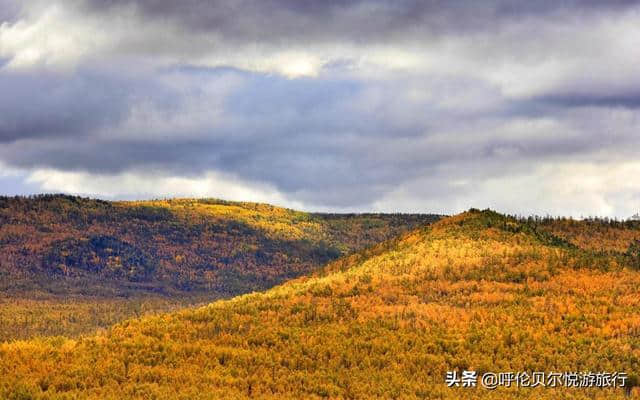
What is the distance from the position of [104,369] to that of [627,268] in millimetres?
36943

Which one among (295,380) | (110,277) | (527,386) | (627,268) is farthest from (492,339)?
(110,277)

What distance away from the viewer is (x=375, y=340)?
113 ft

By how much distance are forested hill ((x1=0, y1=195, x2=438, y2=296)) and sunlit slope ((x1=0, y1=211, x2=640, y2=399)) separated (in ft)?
287

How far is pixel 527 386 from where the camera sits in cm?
2812

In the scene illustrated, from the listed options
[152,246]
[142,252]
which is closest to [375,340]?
[142,252]

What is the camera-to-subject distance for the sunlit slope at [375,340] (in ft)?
89.6

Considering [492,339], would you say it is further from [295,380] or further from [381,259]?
[381,259]

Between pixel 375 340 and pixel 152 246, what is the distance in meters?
133

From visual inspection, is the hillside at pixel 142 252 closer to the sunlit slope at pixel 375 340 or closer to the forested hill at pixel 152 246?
the forested hill at pixel 152 246

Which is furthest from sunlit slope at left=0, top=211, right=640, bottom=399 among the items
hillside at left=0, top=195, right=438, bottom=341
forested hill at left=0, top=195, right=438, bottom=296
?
forested hill at left=0, top=195, right=438, bottom=296

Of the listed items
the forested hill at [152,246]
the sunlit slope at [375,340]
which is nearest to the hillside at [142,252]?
the forested hill at [152,246]

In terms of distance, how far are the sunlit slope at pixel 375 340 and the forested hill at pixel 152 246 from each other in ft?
287

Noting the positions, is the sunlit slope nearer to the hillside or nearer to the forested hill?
the hillside

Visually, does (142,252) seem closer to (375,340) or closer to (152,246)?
(152,246)
